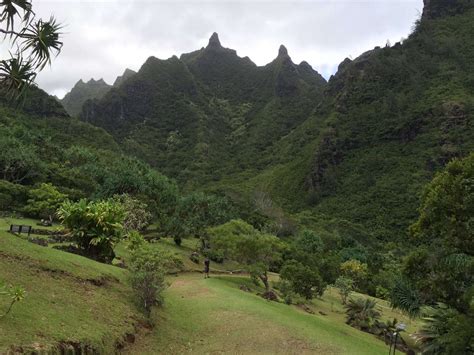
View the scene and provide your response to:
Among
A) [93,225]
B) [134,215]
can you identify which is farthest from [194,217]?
[93,225]

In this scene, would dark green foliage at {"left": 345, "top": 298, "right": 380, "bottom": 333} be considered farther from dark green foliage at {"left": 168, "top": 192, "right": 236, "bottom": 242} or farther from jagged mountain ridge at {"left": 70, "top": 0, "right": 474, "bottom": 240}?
jagged mountain ridge at {"left": 70, "top": 0, "right": 474, "bottom": 240}

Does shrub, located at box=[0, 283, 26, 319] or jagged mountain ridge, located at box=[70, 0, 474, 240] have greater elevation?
jagged mountain ridge, located at box=[70, 0, 474, 240]

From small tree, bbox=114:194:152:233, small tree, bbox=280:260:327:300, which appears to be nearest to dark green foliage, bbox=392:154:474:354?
small tree, bbox=280:260:327:300

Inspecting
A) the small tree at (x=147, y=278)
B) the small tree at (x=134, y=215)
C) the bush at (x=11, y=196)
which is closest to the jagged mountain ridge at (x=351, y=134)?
the small tree at (x=134, y=215)

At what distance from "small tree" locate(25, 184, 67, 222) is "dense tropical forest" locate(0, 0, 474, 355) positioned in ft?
0.59

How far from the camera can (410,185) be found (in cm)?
9675

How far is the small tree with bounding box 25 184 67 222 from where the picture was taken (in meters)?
37.3

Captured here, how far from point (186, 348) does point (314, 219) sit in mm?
79205

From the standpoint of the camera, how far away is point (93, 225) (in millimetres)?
22688

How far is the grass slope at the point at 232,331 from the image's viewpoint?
17.6 metres

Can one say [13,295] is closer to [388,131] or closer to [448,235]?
[448,235]

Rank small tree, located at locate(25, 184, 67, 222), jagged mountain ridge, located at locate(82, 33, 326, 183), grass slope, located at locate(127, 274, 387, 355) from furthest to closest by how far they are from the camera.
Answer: jagged mountain ridge, located at locate(82, 33, 326, 183) → small tree, located at locate(25, 184, 67, 222) → grass slope, located at locate(127, 274, 387, 355)

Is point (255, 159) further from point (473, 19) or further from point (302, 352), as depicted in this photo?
point (302, 352)

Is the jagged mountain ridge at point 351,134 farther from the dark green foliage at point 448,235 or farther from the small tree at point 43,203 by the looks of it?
the dark green foliage at point 448,235
